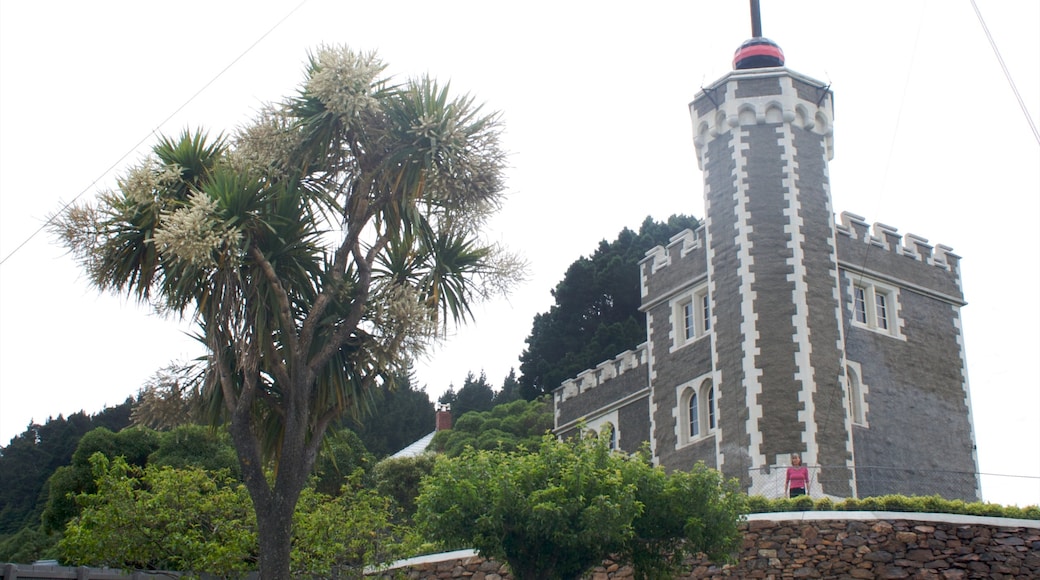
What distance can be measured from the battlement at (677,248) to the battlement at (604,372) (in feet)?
6.59

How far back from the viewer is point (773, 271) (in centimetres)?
2377

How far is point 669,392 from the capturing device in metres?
26.2

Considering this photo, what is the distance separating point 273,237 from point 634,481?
5649 millimetres

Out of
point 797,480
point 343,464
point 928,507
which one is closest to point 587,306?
point 343,464

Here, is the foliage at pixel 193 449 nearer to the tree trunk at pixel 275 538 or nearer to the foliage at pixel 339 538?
the foliage at pixel 339 538

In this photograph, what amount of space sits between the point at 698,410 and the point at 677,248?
400 cm

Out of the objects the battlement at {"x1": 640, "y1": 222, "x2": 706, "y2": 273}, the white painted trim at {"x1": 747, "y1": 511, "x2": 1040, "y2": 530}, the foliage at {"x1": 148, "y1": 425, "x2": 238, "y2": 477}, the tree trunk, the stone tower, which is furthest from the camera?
the foliage at {"x1": 148, "y1": 425, "x2": 238, "y2": 477}

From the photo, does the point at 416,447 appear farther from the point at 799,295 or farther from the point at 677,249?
the point at 799,295

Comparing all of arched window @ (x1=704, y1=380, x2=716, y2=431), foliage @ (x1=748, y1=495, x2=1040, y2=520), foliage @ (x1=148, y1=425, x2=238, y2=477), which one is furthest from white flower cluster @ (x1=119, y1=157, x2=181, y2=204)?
foliage @ (x1=148, y1=425, x2=238, y2=477)

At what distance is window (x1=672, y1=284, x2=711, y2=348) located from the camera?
1008 inches

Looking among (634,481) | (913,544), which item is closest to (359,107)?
(634,481)

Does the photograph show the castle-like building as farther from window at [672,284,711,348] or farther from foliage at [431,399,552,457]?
foliage at [431,399,552,457]

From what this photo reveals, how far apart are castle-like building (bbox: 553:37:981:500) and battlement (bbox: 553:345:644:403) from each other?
0.93 m

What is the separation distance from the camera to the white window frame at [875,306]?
2472 cm
